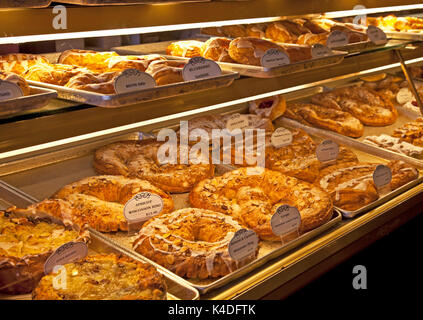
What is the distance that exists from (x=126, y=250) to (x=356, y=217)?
3.85ft

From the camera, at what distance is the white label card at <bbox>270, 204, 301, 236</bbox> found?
214 cm

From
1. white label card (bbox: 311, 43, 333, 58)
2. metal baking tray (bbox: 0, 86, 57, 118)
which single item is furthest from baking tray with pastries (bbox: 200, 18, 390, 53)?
metal baking tray (bbox: 0, 86, 57, 118)

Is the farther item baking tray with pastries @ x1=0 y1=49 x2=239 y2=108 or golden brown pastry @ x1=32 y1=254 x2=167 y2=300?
baking tray with pastries @ x1=0 y1=49 x2=239 y2=108

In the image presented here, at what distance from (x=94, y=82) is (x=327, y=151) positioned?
158 cm

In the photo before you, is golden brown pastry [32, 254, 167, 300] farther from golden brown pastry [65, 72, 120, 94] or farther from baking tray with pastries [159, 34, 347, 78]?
baking tray with pastries [159, 34, 347, 78]

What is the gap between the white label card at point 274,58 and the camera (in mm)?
2377

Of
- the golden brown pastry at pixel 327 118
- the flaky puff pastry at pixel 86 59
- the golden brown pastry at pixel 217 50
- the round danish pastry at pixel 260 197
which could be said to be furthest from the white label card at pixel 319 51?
the flaky puff pastry at pixel 86 59

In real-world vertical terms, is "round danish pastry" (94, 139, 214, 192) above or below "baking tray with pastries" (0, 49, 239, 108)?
below

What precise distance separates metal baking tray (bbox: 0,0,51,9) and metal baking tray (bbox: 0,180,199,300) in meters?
0.89

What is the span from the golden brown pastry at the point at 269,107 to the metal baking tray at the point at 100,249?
1.74 meters

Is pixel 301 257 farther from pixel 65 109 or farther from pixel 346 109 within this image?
pixel 346 109

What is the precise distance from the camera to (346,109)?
3871mm

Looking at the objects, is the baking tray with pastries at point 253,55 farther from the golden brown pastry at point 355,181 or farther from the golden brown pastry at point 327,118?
the golden brown pastry at point 327,118
